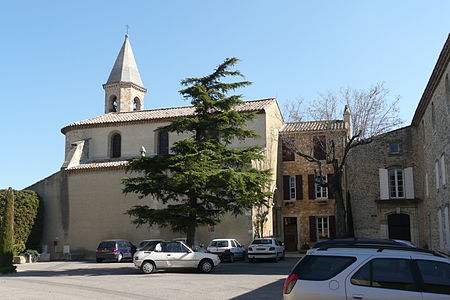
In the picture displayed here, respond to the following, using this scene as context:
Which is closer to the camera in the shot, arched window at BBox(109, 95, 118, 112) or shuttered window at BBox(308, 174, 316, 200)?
shuttered window at BBox(308, 174, 316, 200)

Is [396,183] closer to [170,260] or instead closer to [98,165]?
[170,260]

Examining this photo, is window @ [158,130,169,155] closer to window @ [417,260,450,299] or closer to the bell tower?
the bell tower

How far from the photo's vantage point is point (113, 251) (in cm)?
2741

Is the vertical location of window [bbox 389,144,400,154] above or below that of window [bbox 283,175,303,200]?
above

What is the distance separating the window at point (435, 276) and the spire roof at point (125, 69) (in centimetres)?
3878

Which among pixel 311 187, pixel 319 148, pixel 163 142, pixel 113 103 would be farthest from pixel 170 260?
pixel 113 103

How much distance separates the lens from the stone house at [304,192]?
1308 inches

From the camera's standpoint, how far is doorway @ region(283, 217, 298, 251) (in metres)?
34.1

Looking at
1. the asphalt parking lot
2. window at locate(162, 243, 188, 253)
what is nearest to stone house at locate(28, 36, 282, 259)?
window at locate(162, 243, 188, 253)

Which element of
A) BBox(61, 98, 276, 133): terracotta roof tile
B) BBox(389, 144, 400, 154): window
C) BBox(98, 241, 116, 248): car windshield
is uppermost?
BBox(61, 98, 276, 133): terracotta roof tile

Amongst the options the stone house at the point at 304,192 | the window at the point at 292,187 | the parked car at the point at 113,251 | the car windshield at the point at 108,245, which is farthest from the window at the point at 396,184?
the car windshield at the point at 108,245

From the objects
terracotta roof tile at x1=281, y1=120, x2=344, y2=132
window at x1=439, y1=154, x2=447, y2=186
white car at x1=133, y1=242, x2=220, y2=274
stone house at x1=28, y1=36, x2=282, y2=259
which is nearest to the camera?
white car at x1=133, y1=242, x2=220, y2=274

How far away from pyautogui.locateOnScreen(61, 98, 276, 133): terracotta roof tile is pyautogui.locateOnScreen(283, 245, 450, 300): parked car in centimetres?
2551

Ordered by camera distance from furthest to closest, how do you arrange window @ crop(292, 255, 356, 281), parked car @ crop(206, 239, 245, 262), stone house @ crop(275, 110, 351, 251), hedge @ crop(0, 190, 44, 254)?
1. stone house @ crop(275, 110, 351, 251)
2. hedge @ crop(0, 190, 44, 254)
3. parked car @ crop(206, 239, 245, 262)
4. window @ crop(292, 255, 356, 281)
